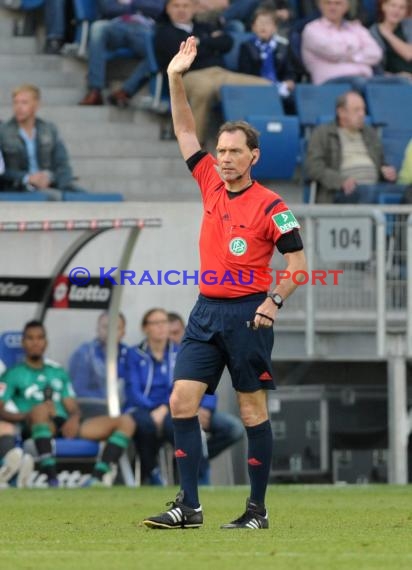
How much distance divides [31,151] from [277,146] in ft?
8.32

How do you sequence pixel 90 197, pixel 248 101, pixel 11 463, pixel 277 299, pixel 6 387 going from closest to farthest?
pixel 277 299 < pixel 11 463 < pixel 6 387 < pixel 90 197 < pixel 248 101

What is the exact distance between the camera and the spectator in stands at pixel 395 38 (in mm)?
19719

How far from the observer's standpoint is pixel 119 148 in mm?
18641

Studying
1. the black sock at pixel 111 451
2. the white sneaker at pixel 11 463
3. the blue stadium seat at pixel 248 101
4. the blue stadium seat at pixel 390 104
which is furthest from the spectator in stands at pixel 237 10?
the white sneaker at pixel 11 463

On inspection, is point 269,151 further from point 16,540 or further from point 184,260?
point 16,540

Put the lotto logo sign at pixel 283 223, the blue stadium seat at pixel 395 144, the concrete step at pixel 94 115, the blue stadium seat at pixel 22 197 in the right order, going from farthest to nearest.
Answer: the concrete step at pixel 94 115 → the blue stadium seat at pixel 395 144 → the blue stadium seat at pixel 22 197 → the lotto logo sign at pixel 283 223

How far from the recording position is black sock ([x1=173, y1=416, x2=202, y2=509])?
8.95m

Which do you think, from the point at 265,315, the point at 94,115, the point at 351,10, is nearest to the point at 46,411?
the point at 94,115

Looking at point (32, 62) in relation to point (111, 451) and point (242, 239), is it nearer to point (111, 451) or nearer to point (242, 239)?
point (111, 451)

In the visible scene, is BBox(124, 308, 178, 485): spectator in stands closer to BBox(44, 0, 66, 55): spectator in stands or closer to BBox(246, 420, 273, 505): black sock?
BBox(44, 0, 66, 55): spectator in stands

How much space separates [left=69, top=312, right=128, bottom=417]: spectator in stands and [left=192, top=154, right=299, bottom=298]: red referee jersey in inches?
272

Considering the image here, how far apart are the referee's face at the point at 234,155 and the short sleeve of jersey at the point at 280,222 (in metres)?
0.25

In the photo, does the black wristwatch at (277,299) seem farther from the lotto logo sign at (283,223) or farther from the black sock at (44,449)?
the black sock at (44,449)

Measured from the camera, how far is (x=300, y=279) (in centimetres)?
883
